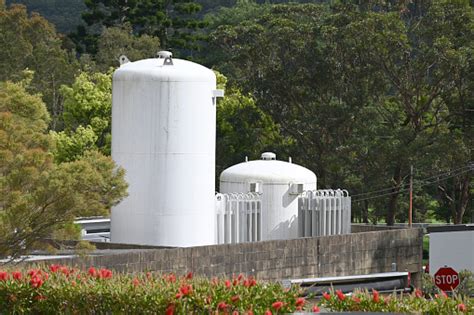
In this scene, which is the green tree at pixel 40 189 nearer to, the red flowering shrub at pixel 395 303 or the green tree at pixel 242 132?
the red flowering shrub at pixel 395 303

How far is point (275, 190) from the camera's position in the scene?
35.5 metres

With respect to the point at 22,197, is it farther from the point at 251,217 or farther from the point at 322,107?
the point at 322,107

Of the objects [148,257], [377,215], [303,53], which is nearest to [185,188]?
[148,257]

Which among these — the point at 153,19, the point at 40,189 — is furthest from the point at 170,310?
the point at 153,19

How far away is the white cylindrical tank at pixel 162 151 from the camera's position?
3077 cm

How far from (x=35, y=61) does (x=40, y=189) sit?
47220mm

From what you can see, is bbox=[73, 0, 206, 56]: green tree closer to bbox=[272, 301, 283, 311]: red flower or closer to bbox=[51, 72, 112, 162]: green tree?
bbox=[51, 72, 112, 162]: green tree

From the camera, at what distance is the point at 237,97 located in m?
56.5

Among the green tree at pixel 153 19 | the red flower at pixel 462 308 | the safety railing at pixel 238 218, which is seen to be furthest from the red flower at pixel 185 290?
the green tree at pixel 153 19

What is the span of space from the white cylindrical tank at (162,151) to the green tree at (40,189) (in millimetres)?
10037

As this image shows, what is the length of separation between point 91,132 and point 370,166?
40.7ft

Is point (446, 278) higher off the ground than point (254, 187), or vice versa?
point (254, 187)

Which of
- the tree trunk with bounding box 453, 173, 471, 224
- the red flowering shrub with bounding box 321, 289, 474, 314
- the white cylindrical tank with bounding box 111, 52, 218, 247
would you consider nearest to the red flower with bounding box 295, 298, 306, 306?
the red flowering shrub with bounding box 321, 289, 474, 314

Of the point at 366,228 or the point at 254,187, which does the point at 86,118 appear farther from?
the point at 254,187
